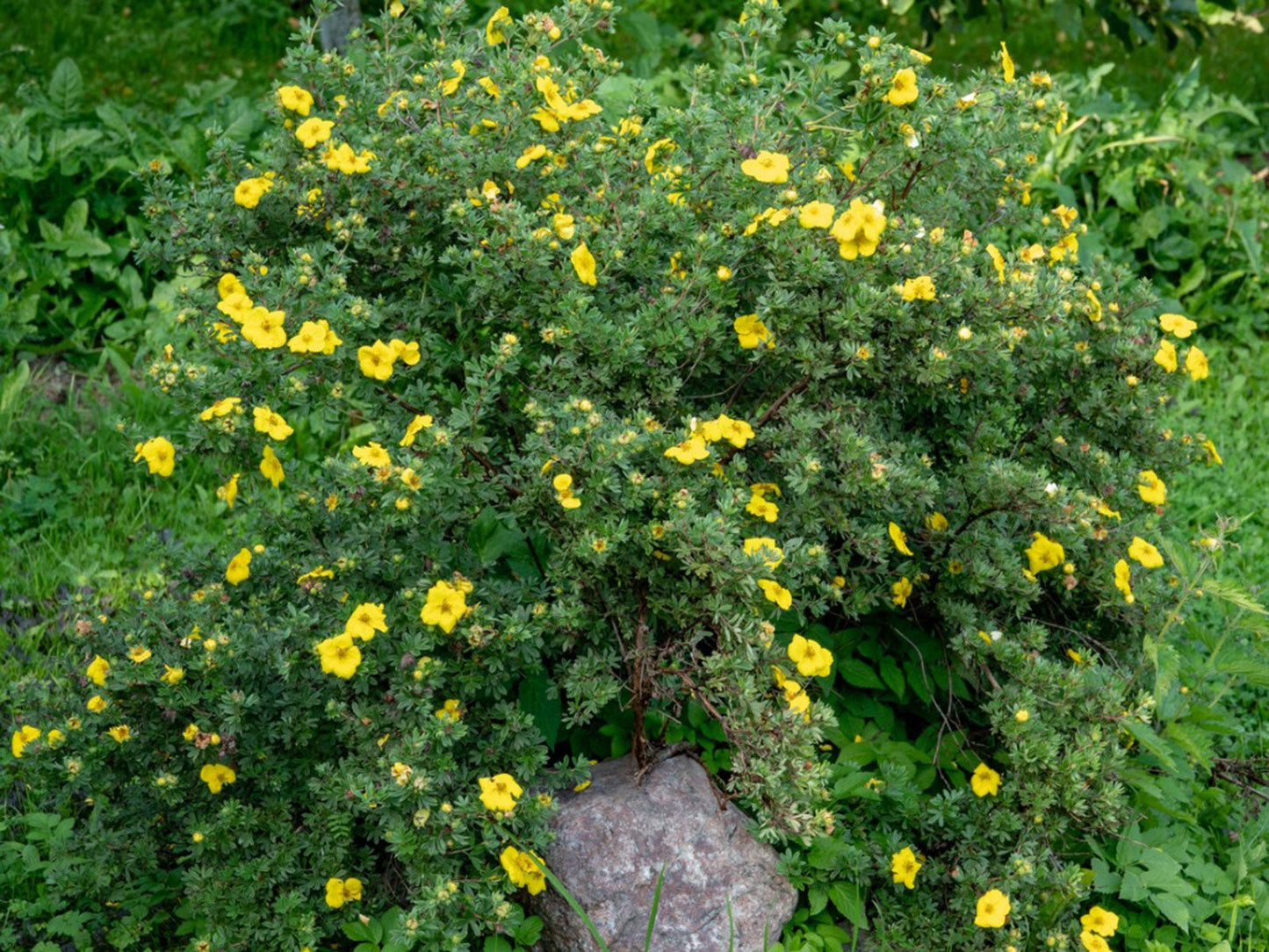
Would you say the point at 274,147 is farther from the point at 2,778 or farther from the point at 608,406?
the point at 2,778

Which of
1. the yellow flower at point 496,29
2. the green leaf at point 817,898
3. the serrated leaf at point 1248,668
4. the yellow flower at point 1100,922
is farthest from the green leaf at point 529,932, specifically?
the yellow flower at point 496,29

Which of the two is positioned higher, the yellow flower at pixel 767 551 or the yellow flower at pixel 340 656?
the yellow flower at pixel 767 551

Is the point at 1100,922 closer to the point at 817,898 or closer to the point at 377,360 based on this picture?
the point at 817,898

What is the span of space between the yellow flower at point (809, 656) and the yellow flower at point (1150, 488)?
0.76 metres

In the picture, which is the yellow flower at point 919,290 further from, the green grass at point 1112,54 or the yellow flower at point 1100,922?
the green grass at point 1112,54

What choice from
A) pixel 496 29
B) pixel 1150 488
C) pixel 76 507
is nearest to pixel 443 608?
pixel 496 29

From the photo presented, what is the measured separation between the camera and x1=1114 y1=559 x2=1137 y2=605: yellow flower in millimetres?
2502

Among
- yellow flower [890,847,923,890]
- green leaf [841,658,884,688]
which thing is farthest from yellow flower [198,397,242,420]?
yellow flower [890,847,923,890]

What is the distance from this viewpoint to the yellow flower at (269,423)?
91.3 inches

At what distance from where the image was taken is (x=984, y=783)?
250cm

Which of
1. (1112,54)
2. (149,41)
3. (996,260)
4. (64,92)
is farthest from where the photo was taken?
(1112,54)

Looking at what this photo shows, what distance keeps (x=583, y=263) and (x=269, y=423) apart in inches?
24.1

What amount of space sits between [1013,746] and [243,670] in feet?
4.46

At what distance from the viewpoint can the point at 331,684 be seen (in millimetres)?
2383
